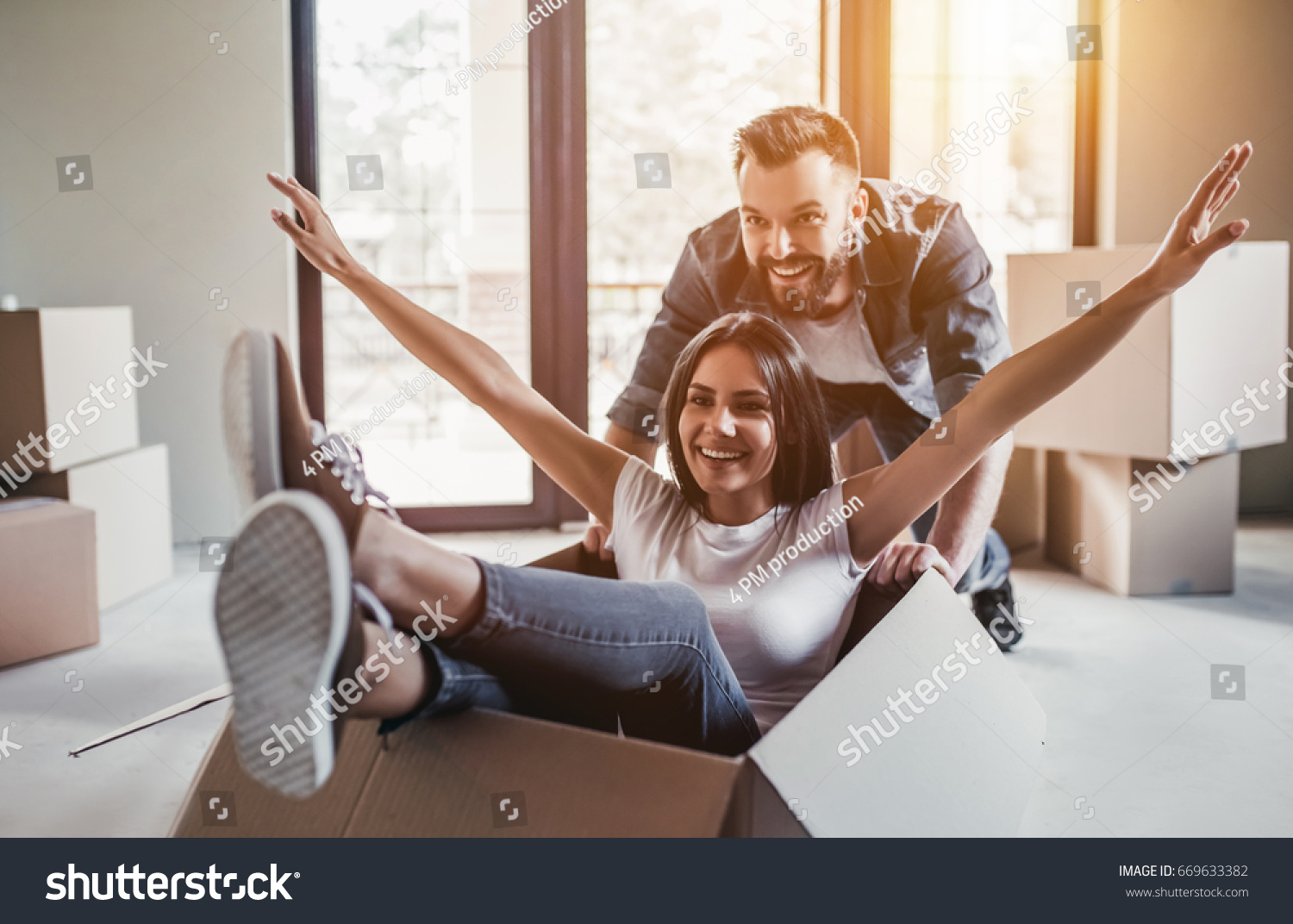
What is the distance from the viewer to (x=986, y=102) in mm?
3746

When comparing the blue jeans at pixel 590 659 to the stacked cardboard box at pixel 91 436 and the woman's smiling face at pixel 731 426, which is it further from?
the stacked cardboard box at pixel 91 436

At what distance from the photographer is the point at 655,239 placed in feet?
13.0

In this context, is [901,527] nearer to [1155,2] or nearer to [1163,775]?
[1163,775]

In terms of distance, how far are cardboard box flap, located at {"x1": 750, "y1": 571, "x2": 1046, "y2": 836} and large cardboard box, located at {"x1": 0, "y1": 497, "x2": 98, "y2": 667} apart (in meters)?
2.14

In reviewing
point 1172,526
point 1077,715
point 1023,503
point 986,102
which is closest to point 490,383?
point 1077,715

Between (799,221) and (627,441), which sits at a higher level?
(799,221)

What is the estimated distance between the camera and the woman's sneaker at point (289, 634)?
38.3 inches

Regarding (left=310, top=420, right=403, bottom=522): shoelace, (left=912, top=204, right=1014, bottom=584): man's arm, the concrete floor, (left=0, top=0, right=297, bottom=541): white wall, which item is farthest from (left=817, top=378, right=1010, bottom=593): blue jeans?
(left=0, top=0, right=297, bottom=541): white wall

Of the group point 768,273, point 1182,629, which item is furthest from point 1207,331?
point 768,273

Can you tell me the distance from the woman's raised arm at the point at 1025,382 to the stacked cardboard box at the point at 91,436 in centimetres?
207

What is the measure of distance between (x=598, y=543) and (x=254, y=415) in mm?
729

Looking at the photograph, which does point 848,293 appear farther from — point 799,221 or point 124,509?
point 124,509

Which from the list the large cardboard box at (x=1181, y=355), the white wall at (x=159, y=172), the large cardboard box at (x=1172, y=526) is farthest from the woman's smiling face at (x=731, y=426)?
the white wall at (x=159, y=172)

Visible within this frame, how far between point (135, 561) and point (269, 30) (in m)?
1.75
